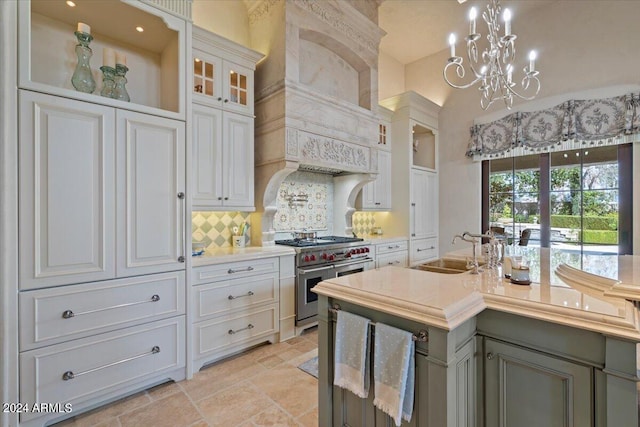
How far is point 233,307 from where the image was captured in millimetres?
2562

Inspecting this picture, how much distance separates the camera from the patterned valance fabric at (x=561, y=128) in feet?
10.9

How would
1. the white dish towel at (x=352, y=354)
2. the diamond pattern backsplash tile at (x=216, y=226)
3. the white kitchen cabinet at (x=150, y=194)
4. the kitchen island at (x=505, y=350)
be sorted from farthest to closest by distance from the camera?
1. the diamond pattern backsplash tile at (x=216, y=226)
2. the white kitchen cabinet at (x=150, y=194)
3. the white dish towel at (x=352, y=354)
4. the kitchen island at (x=505, y=350)

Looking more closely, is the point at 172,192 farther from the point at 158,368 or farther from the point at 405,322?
the point at 405,322

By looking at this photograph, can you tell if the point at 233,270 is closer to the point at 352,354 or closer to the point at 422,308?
the point at 352,354

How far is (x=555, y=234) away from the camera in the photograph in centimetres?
396

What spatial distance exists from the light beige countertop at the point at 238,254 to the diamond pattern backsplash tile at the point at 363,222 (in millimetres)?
1662

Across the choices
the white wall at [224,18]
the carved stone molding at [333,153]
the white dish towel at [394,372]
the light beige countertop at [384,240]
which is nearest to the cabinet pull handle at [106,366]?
the white dish towel at [394,372]

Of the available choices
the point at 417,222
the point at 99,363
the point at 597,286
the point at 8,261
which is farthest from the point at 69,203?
the point at 417,222

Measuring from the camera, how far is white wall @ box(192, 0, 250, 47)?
2.98m

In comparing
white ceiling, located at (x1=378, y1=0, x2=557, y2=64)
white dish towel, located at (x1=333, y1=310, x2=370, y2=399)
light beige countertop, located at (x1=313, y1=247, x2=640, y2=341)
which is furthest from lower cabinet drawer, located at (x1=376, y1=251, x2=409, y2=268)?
white ceiling, located at (x1=378, y1=0, x2=557, y2=64)

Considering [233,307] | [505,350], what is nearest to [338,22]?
[233,307]

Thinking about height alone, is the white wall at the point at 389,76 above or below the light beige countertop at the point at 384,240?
above

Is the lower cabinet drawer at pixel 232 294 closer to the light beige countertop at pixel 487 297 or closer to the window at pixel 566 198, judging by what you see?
the light beige countertop at pixel 487 297

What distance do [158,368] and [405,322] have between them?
1938mm
